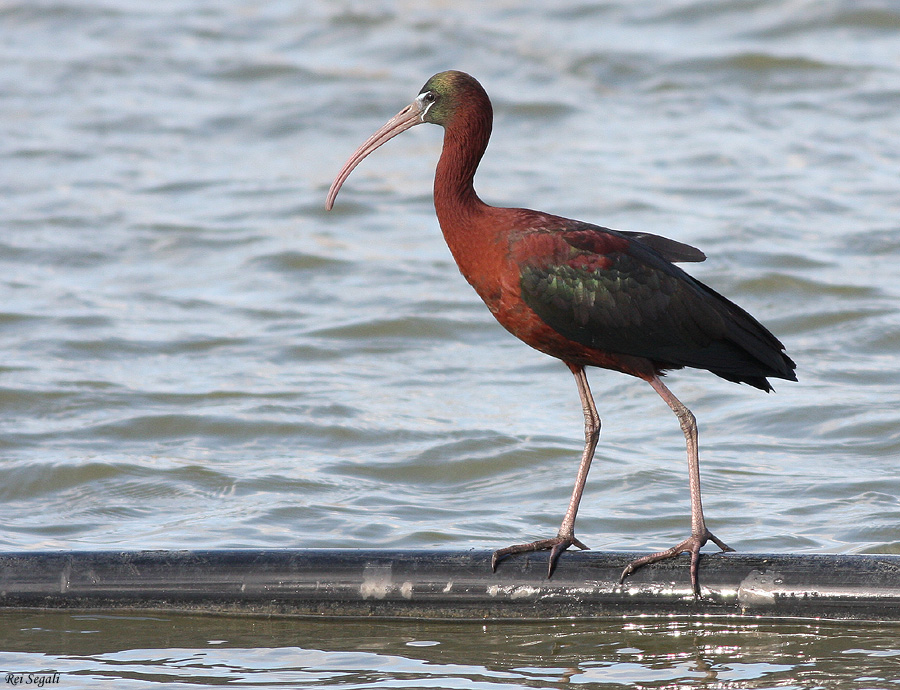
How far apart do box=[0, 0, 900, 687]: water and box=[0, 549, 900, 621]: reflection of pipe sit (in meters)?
0.10

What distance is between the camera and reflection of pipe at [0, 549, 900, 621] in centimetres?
548

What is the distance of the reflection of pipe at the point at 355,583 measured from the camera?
5.48 m

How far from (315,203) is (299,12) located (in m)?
7.08

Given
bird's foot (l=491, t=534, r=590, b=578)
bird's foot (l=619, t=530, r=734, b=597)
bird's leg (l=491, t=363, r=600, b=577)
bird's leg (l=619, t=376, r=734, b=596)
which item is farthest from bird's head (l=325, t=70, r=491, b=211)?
bird's foot (l=619, t=530, r=734, b=597)

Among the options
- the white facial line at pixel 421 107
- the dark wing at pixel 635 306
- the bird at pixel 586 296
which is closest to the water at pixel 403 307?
the bird at pixel 586 296

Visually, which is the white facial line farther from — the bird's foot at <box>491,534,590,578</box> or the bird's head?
the bird's foot at <box>491,534,590,578</box>

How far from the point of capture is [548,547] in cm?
572

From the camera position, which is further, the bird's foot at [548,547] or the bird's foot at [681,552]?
the bird's foot at [548,547]

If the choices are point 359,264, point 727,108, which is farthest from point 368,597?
point 727,108

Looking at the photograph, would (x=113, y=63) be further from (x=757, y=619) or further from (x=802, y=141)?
(x=757, y=619)

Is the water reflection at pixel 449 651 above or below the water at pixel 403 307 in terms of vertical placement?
below

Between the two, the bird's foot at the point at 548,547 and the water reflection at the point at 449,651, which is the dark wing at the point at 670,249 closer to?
the bird's foot at the point at 548,547

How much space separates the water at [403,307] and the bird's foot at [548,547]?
0.27 metres

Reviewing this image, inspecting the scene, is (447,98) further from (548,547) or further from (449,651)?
(449,651)
